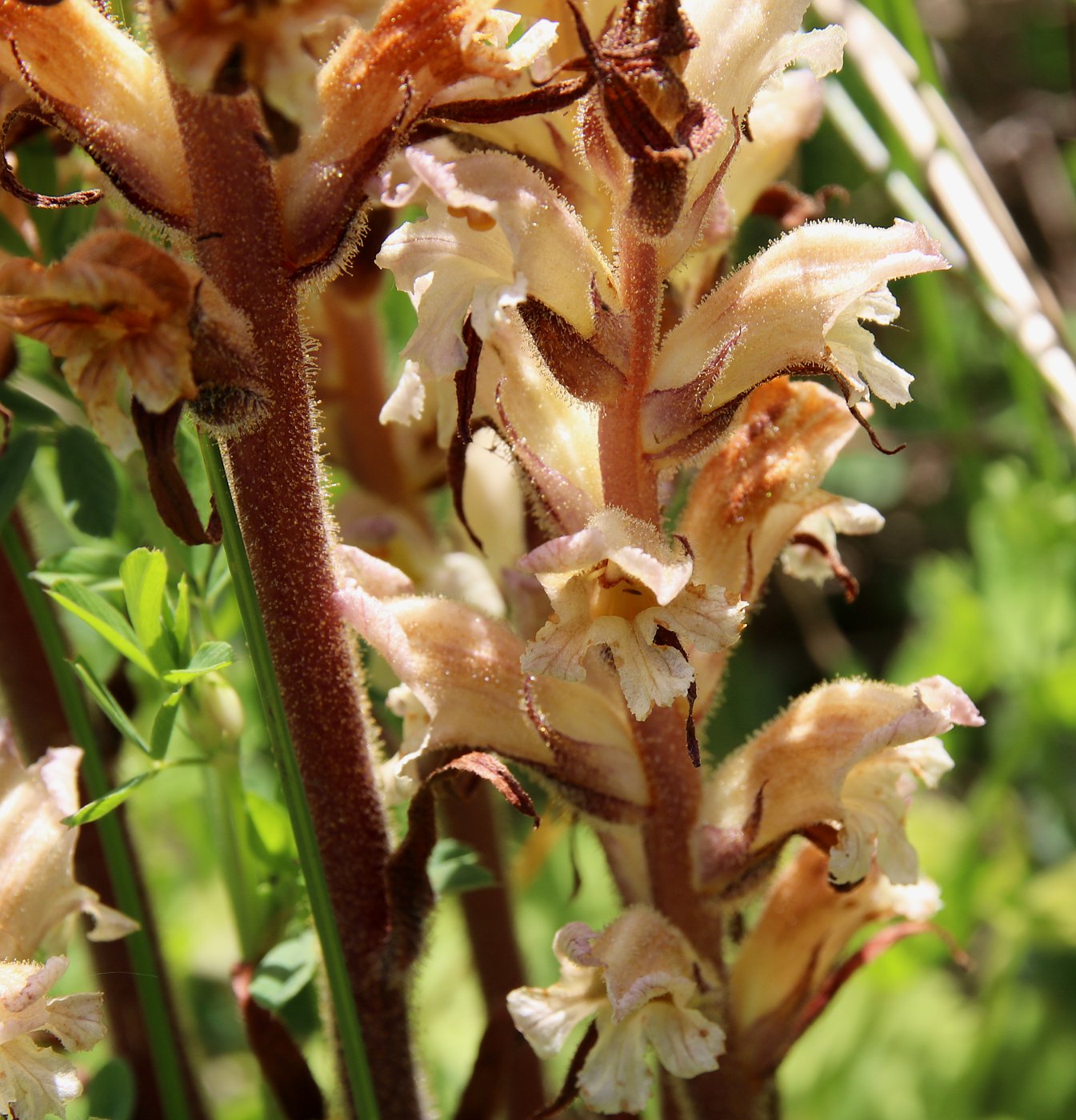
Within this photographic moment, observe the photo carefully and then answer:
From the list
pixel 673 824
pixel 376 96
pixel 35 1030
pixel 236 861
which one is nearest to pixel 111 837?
pixel 236 861

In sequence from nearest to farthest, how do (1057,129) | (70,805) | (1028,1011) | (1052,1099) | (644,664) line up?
(644,664), (70,805), (1052,1099), (1028,1011), (1057,129)

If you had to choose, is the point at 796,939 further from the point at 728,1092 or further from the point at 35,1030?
the point at 35,1030

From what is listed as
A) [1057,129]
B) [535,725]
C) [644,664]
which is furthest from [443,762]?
[1057,129]

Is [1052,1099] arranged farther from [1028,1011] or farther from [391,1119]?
[391,1119]

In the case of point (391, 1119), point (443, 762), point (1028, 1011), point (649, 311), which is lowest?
point (1028, 1011)

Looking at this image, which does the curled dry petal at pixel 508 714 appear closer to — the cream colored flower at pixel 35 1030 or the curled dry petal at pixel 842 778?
the curled dry petal at pixel 842 778

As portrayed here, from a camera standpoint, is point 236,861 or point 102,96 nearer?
point 102,96

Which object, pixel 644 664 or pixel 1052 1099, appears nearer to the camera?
pixel 644 664
